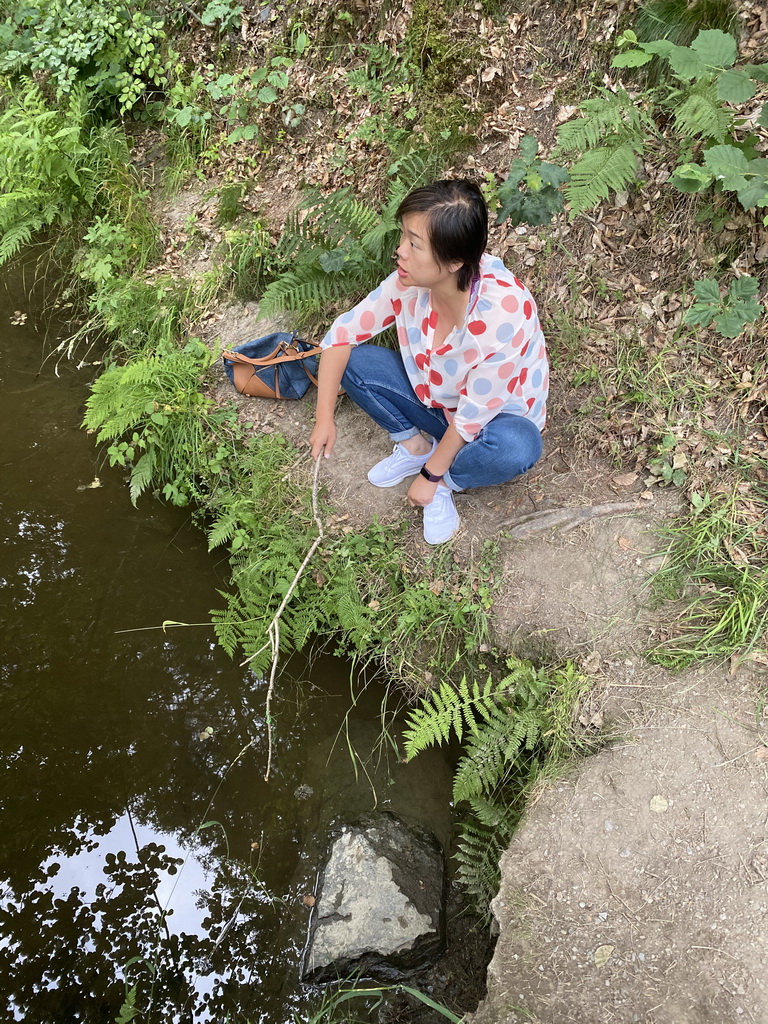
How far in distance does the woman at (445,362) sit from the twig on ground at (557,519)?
1.11ft

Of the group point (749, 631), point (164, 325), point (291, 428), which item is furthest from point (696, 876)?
point (164, 325)

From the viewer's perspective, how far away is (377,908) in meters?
3.28

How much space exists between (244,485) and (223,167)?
305 centimetres

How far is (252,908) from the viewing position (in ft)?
11.2

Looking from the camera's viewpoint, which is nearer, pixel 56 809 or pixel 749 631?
pixel 749 631

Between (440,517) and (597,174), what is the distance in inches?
80.5

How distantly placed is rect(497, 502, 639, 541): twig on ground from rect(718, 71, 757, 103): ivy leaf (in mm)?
2026

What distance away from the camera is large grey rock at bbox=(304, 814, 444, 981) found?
3.22 meters

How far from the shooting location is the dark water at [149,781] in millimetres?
3273

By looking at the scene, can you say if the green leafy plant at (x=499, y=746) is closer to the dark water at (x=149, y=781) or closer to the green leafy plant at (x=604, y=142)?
the dark water at (x=149, y=781)

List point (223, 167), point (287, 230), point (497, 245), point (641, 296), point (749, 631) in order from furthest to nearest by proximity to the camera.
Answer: point (223, 167) → point (287, 230) → point (497, 245) → point (641, 296) → point (749, 631)

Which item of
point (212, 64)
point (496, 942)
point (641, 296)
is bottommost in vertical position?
point (496, 942)

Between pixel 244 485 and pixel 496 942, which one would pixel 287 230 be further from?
pixel 496 942

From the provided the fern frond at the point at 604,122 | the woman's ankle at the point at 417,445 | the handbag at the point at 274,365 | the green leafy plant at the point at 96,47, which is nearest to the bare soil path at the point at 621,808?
the woman's ankle at the point at 417,445
